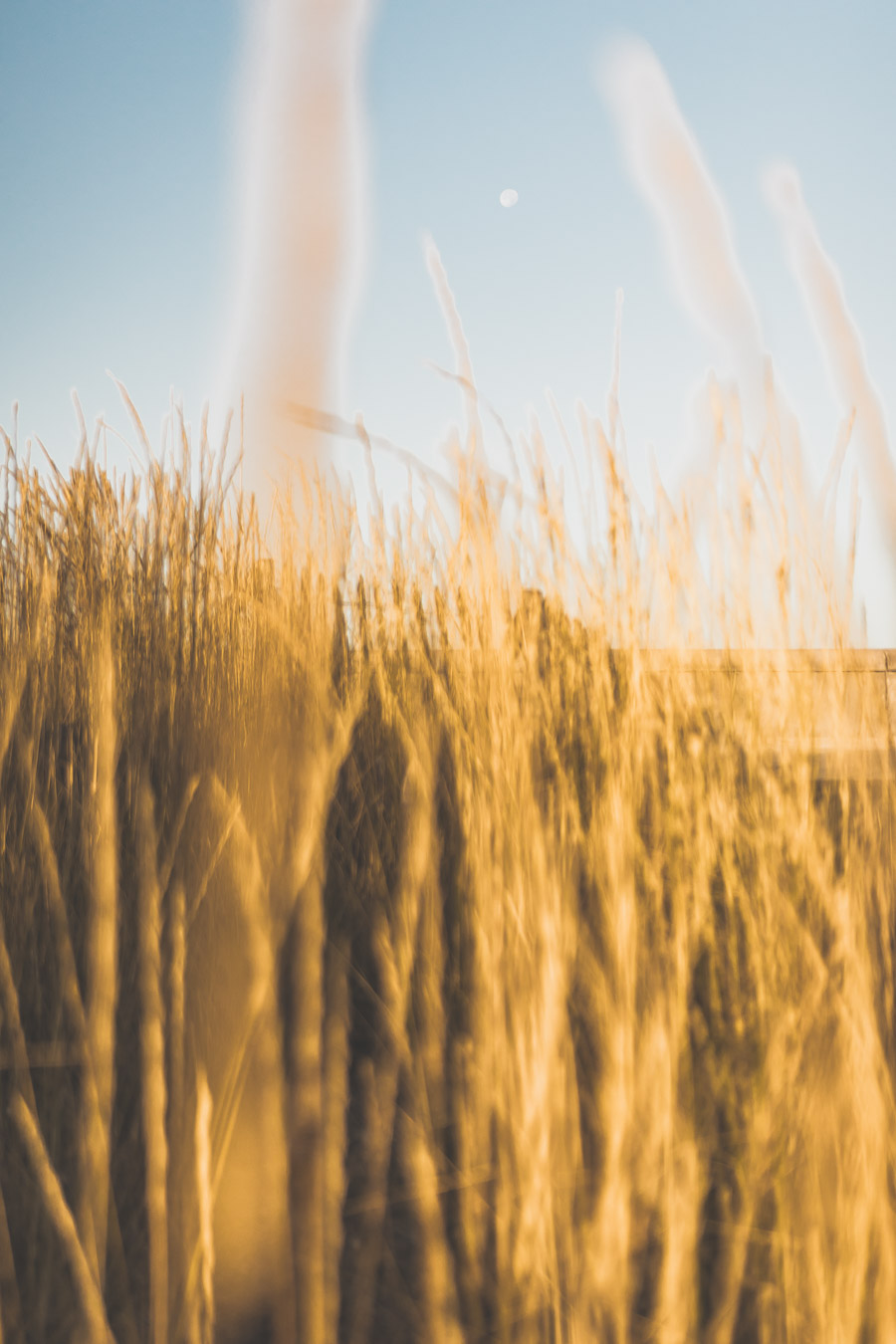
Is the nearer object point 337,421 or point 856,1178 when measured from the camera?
point 337,421

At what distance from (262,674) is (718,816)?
0.91 m

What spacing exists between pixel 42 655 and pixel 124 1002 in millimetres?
814

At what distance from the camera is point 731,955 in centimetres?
99

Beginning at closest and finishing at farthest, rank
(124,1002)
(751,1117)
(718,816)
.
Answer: (751,1117) → (718,816) → (124,1002)

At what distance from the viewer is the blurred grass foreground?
65 cm

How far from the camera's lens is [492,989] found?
79 centimetres

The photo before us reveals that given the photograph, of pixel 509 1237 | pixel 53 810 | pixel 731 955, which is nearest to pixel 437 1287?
pixel 509 1237

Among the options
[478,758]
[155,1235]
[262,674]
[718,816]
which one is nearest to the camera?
[155,1235]

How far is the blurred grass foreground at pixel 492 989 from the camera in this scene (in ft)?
2.12

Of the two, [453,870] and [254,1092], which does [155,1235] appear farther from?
[453,870]

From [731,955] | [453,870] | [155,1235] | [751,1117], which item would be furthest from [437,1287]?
[453,870]

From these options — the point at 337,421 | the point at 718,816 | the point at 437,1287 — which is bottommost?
the point at 437,1287

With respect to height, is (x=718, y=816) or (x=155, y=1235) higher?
(x=718, y=816)

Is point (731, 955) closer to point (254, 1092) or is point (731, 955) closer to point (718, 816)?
point (718, 816)
